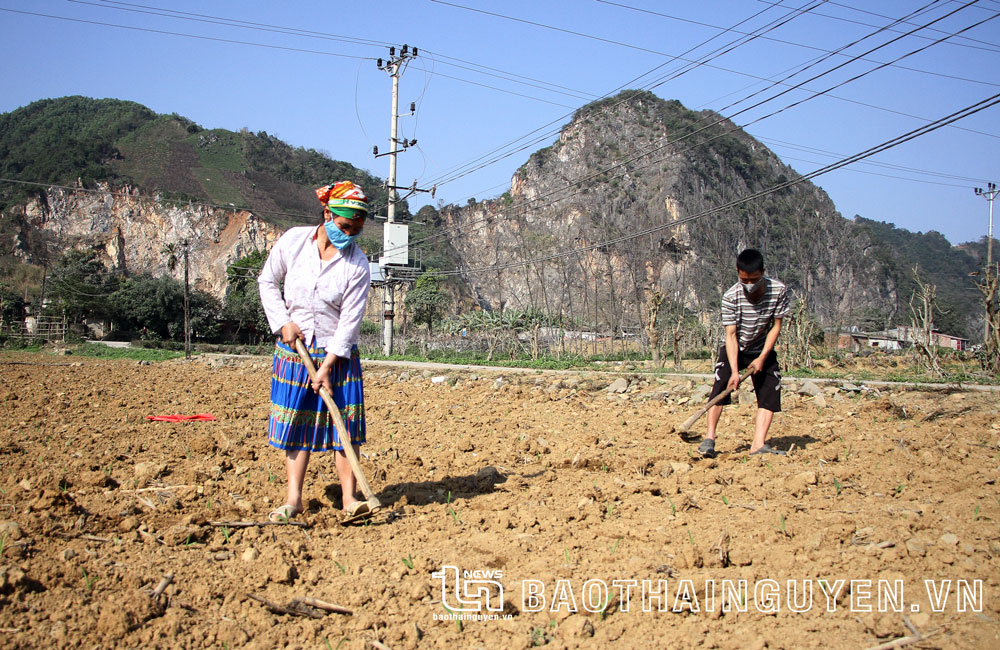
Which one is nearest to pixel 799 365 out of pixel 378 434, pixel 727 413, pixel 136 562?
pixel 727 413

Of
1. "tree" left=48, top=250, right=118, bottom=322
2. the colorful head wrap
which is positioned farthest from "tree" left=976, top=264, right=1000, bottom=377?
"tree" left=48, top=250, right=118, bottom=322

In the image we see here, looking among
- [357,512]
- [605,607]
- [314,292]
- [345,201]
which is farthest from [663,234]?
[605,607]

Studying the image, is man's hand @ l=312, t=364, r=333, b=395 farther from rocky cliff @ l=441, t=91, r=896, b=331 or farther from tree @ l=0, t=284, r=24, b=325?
tree @ l=0, t=284, r=24, b=325

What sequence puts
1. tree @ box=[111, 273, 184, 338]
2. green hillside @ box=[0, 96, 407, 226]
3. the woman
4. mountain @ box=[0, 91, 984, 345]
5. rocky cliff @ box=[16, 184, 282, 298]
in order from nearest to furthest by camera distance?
1. the woman
2. tree @ box=[111, 273, 184, 338]
3. mountain @ box=[0, 91, 984, 345]
4. rocky cliff @ box=[16, 184, 282, 298]
5. green hillside @ box=[0, 96, 407, 226]

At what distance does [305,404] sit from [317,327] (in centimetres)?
42

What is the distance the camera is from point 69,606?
2.53 metres

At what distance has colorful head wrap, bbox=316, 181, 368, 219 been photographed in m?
3.75

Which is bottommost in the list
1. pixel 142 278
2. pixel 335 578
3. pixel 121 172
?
pixel 335 578

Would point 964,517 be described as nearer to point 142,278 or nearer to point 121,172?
point 142,278

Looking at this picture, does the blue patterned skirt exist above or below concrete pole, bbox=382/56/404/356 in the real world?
below

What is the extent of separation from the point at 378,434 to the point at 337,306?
10.6 ft


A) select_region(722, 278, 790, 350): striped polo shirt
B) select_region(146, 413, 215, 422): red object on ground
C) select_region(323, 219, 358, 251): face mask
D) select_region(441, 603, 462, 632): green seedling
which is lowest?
select_region(441, 603, 462, 632): green seedling

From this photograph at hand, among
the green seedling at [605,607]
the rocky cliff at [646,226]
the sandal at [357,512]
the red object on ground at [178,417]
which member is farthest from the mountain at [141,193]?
the green seedling at [605,607]

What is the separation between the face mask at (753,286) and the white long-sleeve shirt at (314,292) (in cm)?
286
